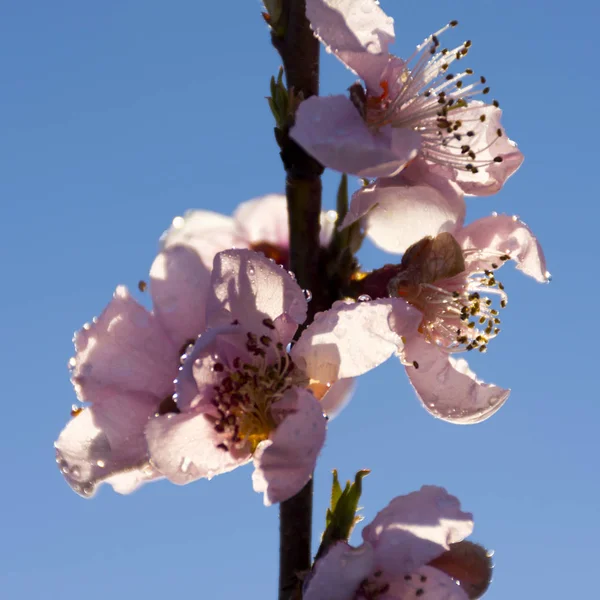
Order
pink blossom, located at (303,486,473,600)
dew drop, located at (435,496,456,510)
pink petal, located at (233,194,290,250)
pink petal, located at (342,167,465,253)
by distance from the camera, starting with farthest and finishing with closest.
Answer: pink petal, located at (233,194,290,250) < pink petal, located at (342,167,465,253) < dew drop, located at (435,496,456,510) < pink blossom, located at (303,486,473,600)

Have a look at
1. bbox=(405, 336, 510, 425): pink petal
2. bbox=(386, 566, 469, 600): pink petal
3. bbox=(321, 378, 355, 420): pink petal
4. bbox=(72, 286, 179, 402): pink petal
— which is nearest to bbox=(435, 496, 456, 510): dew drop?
bbox=(386, 566, 469, 600): pink petal

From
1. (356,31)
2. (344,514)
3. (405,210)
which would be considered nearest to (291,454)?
(344,514)

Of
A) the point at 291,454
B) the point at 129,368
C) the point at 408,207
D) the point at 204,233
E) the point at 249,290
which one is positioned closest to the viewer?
the point at 291,454

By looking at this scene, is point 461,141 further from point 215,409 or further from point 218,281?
A: point 215,409

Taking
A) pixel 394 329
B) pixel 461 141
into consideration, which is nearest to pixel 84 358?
pixel 394 329

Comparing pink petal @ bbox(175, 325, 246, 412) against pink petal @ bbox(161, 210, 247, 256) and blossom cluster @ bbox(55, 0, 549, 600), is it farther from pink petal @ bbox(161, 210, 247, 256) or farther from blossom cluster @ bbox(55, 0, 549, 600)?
pink petal @ bbox(161, 210, 247, 256)

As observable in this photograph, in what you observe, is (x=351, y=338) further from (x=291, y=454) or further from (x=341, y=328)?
(x=291, y=454)
